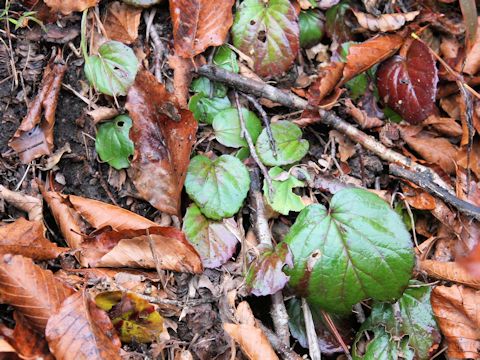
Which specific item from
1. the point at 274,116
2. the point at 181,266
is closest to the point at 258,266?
the point at 181,266

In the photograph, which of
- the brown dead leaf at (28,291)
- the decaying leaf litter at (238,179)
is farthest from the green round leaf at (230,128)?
the brown dead leaf at (28,291)

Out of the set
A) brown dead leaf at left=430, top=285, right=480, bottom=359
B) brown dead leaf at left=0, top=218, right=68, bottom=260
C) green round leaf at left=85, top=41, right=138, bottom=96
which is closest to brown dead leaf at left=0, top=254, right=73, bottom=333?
brown dead leaf at left=0, top=218, right=68, bottom=260

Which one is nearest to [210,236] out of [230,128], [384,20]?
[230,128]

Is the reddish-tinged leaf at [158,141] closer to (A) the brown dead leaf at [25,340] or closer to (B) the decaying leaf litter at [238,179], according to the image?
(B) the decaying leaf litter at [238,179]

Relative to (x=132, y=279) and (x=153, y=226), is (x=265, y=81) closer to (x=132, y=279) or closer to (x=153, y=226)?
(x=153, y=226)

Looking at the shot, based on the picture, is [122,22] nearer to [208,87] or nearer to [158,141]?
[208,87]

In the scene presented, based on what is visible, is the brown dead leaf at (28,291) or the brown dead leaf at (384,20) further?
the brown dead leaf at (384,20)
